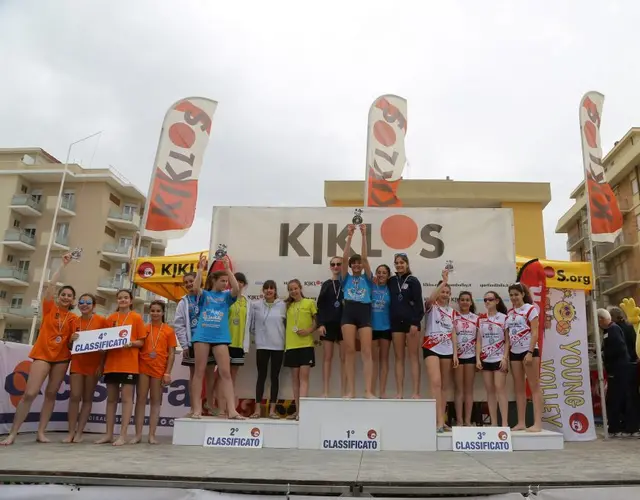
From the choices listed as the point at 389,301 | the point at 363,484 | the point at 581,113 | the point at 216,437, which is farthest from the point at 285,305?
the point at 581,113

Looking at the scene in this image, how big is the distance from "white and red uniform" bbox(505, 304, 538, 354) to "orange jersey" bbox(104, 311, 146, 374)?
3.80m

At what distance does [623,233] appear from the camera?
34.4 meters

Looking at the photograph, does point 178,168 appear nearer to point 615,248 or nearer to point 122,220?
point 122,220

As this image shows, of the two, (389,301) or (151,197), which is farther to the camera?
(151,197)

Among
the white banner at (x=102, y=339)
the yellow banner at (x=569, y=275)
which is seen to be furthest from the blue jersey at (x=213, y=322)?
the yellow banner at (x=569, y=275)

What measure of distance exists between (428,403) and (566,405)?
8.65 feet

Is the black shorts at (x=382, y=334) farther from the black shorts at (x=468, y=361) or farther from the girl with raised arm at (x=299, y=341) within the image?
the black shorts at (x=468, y=361)

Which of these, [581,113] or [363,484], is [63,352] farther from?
[581,113]

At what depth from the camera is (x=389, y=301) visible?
5535mm

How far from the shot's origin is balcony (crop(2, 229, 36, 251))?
114 ft

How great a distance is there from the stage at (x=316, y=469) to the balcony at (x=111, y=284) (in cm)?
3366

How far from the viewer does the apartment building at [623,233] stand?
104ft

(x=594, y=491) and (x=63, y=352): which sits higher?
(x=63, y=352)

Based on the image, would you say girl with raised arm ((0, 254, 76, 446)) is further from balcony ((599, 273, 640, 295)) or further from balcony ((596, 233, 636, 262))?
balcony ((599, 273, 640, 295))
